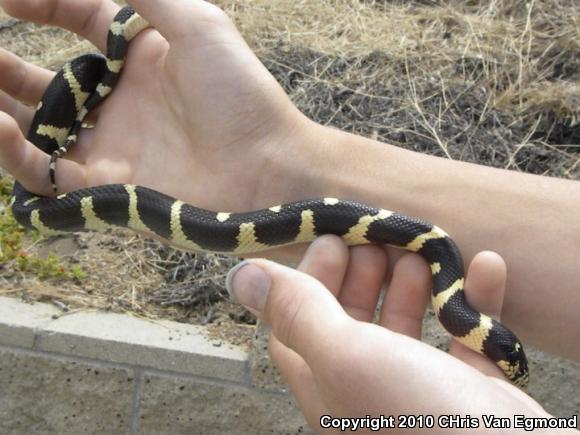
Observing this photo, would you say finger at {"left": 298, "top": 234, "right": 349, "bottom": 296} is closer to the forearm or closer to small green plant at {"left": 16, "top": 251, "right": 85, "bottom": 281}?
the forearm

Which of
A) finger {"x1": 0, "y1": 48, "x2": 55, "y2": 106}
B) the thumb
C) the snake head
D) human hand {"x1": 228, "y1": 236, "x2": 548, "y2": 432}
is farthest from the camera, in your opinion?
finger {"x1": 0, "y1": 48, "x2": 55, "y2": 106}

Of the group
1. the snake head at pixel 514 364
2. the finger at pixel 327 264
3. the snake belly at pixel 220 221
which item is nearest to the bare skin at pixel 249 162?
the snake belly at pixel 220 221

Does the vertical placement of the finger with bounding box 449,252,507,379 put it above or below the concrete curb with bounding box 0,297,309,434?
above

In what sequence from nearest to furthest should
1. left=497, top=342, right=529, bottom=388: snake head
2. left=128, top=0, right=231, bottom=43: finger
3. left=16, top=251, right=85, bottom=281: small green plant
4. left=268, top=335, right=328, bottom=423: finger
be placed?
left=268, top=335, right=328, bottom=423: finger → left=497, top=342, right=529, bottom=388: snake head → left=128, top=0, right=231, bottom=43: finger → left=16, top=251, right=85, bottom=281: small green plant

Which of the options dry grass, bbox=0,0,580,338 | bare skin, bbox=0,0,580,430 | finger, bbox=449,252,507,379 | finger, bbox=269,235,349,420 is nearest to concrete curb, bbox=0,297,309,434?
dry grass, bbox=0,0,580,338

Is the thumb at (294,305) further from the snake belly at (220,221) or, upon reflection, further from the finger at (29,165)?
the finger at (29,165)

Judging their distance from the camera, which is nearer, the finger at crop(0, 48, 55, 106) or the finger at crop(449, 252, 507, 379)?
the finger at crop(449, 252, 507, 379)
